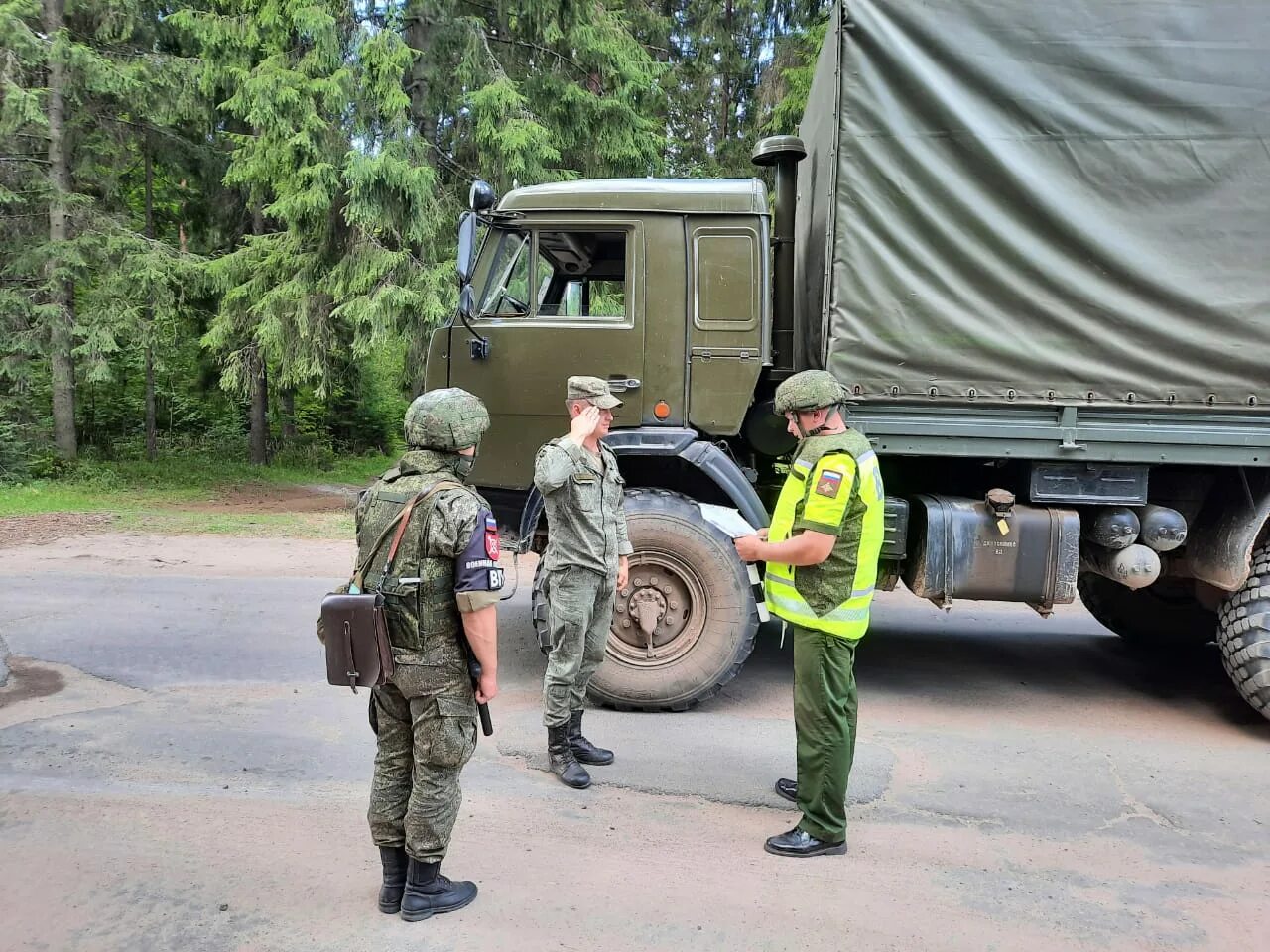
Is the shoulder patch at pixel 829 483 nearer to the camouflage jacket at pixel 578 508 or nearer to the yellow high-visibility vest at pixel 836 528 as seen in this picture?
the yellow high-visibility vest at pixel 836 528

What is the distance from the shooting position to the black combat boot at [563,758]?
3471 millimetres

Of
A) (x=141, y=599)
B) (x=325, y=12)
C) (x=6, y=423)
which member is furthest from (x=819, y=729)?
(x=6, y=423)

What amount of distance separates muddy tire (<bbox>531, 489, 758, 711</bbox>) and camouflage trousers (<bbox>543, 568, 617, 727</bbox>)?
63 centimetres

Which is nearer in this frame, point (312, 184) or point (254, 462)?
point (312, 184)

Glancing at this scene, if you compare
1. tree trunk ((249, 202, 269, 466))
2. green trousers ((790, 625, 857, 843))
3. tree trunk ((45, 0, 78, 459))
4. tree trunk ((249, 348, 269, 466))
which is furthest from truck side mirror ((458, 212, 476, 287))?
tree trunk ((45, 0, 78, 459))

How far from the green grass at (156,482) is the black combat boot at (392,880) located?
8159 millimetres

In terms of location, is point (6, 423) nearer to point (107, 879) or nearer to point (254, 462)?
point (254, 462)

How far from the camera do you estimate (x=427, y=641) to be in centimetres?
250

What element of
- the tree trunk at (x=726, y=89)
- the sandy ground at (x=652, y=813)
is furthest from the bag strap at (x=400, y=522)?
the tree trunk at (x=726, y=89)

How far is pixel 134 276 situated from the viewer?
37.6 ft

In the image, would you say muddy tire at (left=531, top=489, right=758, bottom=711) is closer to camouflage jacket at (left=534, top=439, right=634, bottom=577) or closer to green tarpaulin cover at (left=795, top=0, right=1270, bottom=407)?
camouflage jacket at (left=534, top=439, right=634, bottom=577)

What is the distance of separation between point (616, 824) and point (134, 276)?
37.5 ft

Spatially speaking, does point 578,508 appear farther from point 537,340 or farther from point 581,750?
point 537,340

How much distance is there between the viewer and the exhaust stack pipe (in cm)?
487
